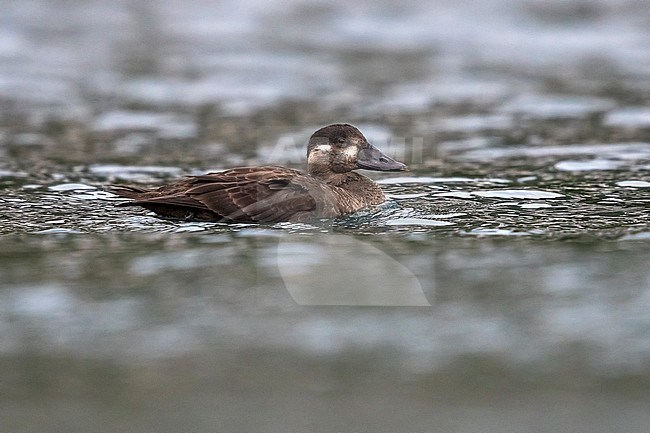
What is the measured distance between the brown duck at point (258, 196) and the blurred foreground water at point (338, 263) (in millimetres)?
136

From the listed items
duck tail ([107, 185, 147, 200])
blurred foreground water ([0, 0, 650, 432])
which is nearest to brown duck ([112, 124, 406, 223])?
duck tail ([107, 185, 147, 200])

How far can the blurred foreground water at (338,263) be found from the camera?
18.0 feet

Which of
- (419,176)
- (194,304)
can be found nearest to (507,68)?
(419,176)

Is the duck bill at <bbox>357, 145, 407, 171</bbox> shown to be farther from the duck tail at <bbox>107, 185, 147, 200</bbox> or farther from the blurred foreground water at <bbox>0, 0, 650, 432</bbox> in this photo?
the duck tail at <bbox>107, 185, 147, 200</bbox>

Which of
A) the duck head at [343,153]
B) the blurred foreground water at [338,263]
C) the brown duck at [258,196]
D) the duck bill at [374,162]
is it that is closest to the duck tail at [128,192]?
the brown duck at [258,196]

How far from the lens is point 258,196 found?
8.77 m

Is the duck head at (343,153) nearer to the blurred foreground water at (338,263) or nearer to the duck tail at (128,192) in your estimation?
the blurred foreground water at (338,263)

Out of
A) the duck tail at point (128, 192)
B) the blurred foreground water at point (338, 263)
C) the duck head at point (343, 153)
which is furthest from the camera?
the duck head at point (343, 153)

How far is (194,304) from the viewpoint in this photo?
Answer: 6.88m

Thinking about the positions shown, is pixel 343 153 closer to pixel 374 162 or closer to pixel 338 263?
pixel 374 162

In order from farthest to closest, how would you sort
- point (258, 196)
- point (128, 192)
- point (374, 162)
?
point (374, 162) → point (128, 192) → point (258, 196)

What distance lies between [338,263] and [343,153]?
2.11m

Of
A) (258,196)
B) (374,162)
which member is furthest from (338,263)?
(374,162)

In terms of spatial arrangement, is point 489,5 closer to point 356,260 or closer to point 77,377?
point 356,260
